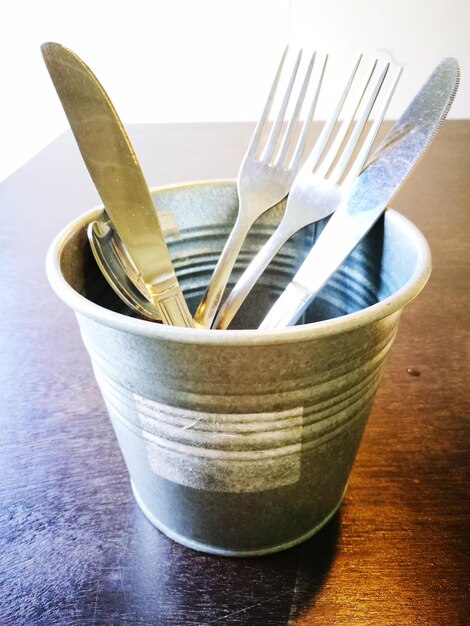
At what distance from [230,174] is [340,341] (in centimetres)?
54

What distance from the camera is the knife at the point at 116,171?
249mm

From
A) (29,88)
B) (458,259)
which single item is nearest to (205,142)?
(458,259)

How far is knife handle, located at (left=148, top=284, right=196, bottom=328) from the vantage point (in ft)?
0.96

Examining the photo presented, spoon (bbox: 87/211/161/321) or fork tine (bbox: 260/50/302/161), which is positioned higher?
fork tine (bbox: 260/50/302/161)

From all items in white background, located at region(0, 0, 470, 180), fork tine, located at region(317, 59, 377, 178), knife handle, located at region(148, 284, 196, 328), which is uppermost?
fork tine, located at region(317, 59, 377, 178)

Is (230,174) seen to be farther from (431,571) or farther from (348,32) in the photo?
(348,32)

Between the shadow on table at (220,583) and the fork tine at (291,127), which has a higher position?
the fork tine at (291,127)

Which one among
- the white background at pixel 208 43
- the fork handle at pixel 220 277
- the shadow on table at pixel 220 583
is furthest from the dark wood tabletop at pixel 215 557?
the white background at pixel 208 43

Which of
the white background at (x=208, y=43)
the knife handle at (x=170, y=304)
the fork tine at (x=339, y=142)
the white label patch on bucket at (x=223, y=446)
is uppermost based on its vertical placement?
the fork tine at (x=339, y=142)

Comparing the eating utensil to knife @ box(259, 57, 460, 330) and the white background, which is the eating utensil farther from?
the white background

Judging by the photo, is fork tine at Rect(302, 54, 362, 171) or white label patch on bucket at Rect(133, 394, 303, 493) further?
fork tine at Rect(302, 54, 362, 171)

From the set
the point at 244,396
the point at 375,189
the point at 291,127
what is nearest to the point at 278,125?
the point at 291,127

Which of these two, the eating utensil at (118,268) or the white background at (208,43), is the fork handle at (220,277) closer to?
the eating utensil at (118,268)

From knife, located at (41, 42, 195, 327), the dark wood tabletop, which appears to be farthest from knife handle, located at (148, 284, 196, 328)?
the dark wood tabletop
